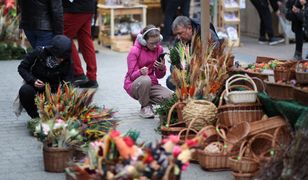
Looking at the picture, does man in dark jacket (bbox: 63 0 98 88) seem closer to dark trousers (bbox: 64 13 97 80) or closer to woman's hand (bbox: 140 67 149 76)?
dark trousers (bbox: 64 13 97 80)

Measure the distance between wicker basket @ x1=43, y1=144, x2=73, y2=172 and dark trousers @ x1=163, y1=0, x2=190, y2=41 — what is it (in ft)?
26.9

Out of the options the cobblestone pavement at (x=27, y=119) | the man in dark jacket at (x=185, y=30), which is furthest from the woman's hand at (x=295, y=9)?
the man in dark jacket at (x=185, y=30)

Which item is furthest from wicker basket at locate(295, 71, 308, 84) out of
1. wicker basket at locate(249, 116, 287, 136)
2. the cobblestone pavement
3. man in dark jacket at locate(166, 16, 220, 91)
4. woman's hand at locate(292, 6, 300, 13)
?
woman's hand at locate(292, 6, 300, 13)

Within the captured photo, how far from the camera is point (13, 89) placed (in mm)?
10359

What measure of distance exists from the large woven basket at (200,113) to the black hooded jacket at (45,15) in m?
2.63

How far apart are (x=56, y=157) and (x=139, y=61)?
7.71ft

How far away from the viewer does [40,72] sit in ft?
25.3

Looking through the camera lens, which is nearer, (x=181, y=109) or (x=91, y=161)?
(x=91, y=161)

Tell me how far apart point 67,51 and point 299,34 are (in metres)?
6.19

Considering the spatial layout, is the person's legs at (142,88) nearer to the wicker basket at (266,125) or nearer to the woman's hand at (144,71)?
the woman's hand at (144,71)

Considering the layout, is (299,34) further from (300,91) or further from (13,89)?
(300,91)

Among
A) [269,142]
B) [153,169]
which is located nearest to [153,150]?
[153,169]

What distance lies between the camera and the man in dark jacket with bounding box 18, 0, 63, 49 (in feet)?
29.3

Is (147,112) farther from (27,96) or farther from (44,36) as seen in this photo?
(44,36)
